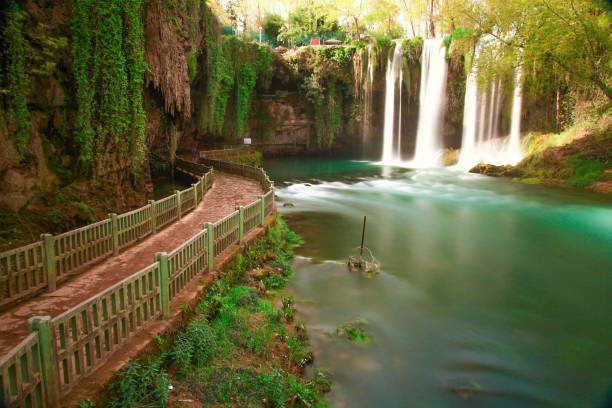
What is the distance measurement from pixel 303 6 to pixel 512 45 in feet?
108

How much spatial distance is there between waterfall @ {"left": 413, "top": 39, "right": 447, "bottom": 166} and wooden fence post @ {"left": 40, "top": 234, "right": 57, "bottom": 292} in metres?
34.3

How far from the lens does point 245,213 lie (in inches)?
412

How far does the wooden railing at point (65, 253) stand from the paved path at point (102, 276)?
162mm

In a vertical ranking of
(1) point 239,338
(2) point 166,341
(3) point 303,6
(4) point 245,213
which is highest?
(3) point 303,6

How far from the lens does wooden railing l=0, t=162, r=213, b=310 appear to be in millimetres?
6062

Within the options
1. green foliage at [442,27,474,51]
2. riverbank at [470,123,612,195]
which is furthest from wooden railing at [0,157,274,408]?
green foliage at [442,27,474,51]

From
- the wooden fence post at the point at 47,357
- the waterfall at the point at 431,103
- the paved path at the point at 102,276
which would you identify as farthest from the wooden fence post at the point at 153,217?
the waterfall at the point at 431,103

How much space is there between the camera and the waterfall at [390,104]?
119ft

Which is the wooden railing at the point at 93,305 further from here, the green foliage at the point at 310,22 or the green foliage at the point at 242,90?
the green foliage at the point at 310,22

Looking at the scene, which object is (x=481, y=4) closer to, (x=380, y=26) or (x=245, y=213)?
(x=380, y=26)

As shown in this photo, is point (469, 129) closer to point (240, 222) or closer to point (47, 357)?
point (240, 222)

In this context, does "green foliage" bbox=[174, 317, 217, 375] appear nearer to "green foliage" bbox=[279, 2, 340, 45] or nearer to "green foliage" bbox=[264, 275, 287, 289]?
"green foliage" bbox=[264, 275, 287, 289]

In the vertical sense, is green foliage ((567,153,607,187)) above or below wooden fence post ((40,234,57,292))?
above

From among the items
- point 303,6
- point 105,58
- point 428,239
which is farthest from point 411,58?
point 105,58
